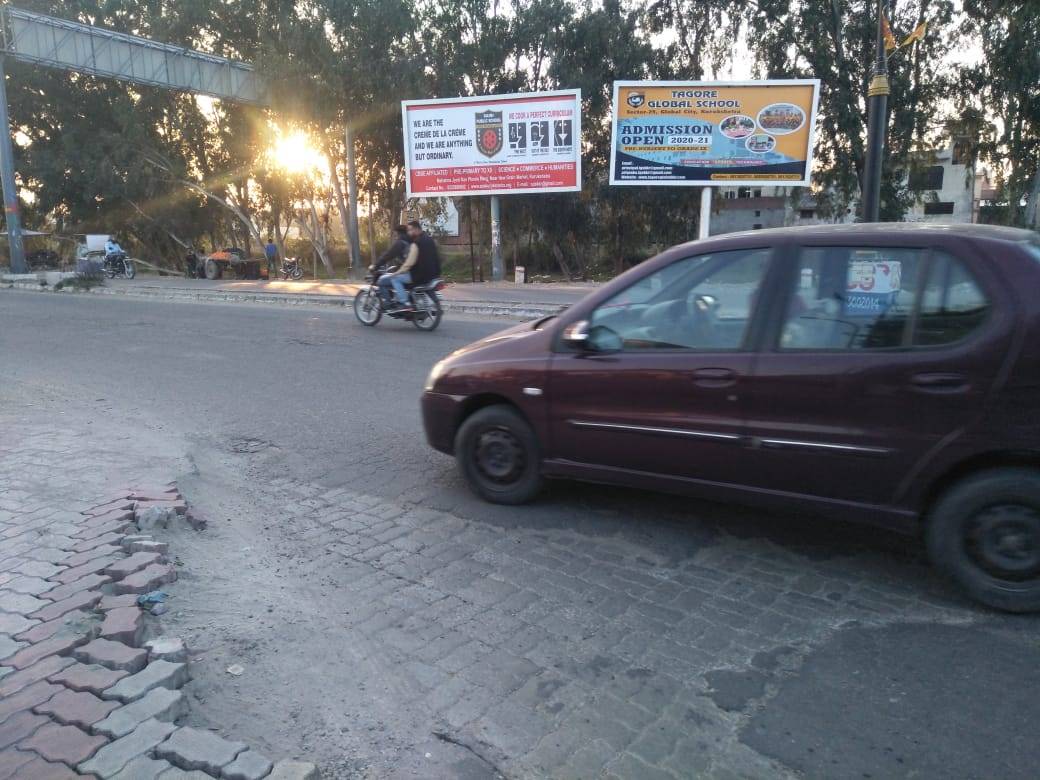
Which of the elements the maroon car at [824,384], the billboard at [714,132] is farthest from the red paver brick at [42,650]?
the billboard at [714,132]

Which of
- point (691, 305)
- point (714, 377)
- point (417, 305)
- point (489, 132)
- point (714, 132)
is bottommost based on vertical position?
point (417, 305)

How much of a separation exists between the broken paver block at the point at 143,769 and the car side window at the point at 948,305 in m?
3.49

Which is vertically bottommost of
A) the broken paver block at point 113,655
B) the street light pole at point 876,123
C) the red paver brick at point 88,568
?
the broken paver block at point 113,655

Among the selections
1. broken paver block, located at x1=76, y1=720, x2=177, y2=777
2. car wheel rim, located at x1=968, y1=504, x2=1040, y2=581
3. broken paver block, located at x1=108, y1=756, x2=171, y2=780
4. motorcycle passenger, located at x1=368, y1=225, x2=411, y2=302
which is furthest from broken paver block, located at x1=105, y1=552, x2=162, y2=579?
motorcycle passenger, located at x1=368, y1=225, x2=411, y2=302

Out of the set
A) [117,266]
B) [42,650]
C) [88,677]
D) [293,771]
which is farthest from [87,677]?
[117,266]

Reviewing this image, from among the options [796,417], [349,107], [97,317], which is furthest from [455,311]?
[349,107]

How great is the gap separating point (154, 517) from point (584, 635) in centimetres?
255

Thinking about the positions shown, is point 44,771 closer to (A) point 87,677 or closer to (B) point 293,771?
(A) point 87,677

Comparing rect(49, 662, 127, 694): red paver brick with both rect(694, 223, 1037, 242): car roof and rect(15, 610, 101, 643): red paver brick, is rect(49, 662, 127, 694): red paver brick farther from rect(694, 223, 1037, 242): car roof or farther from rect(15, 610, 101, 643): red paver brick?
rect(694, 223, 1037, 242): car roof

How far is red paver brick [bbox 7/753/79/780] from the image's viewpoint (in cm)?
238

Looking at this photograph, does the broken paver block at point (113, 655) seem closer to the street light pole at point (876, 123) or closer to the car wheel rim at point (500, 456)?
the car wheel rim at point (500, 456)

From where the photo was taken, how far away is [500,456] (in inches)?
193

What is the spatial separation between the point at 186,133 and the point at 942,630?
37.0 meters

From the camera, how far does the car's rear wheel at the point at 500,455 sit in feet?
15.7
